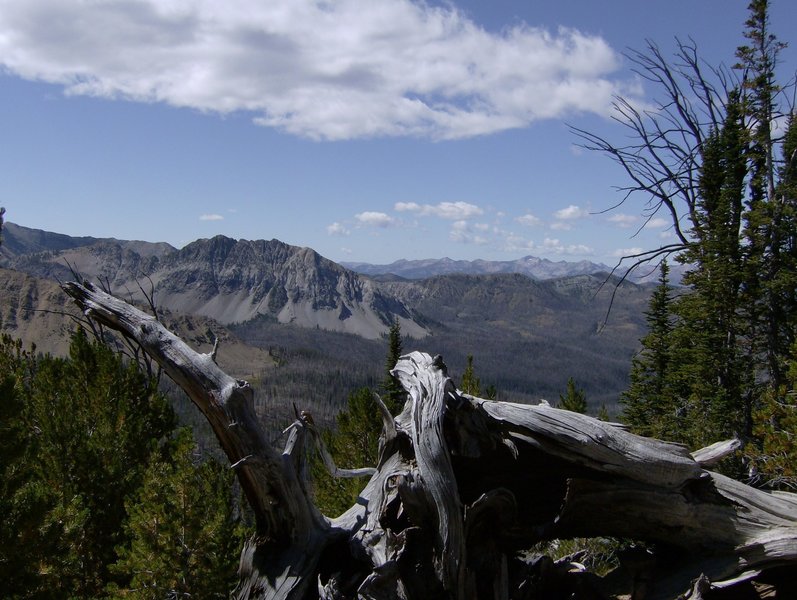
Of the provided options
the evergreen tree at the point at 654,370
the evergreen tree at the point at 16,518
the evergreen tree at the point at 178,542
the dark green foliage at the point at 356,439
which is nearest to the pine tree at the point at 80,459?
the evergreen tree at the point at 16,518

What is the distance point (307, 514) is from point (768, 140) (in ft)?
58.4

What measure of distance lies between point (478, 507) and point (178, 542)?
6.12 meters

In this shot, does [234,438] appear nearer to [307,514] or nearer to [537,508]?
[307,514]

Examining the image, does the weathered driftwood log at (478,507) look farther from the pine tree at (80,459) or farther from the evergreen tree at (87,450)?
the evergreen tree at (87,450)

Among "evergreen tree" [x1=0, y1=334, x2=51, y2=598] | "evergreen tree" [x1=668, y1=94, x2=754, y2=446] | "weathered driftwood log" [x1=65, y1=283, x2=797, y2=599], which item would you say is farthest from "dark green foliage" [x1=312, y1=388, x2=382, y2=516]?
"weathered driftwood log" [x1=65, y1=283, x2=797, y2=599]

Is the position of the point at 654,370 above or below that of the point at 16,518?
above

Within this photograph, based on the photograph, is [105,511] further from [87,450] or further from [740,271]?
[740,271]

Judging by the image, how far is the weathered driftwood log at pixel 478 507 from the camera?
6.62 m

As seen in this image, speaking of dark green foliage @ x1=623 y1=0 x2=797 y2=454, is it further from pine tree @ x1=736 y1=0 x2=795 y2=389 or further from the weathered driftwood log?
Result: the weathered driftwood log

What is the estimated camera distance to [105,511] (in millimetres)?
12484

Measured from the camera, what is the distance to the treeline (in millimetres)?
7816

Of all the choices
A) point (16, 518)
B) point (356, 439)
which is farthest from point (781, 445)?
point (356, 439)

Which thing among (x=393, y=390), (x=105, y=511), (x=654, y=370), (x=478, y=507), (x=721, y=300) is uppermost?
(x=721, y=300)

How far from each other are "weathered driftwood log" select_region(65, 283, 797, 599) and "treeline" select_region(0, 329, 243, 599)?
2.55 metres
